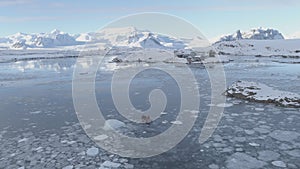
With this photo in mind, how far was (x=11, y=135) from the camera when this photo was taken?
23.6ft

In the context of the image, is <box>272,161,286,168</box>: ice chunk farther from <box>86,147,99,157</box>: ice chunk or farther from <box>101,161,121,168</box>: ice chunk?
<box>86,147,99,157</box>: ice chunk

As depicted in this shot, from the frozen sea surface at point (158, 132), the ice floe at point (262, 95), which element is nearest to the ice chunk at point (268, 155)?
the frozen sea surface at point (158, 132)

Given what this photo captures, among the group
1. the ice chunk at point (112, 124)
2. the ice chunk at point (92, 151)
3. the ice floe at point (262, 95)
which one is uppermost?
the ice floe at point (262, 95)

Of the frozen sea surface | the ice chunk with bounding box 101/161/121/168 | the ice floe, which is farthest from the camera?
the ice floe

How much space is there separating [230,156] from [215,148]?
0.50 m

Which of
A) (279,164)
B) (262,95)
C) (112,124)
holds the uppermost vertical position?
(262,95)

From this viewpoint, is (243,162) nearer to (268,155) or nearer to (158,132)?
(268,155)

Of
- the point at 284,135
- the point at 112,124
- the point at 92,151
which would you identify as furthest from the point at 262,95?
the point at 92,151

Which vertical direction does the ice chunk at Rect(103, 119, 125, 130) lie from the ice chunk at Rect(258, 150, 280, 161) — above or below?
above

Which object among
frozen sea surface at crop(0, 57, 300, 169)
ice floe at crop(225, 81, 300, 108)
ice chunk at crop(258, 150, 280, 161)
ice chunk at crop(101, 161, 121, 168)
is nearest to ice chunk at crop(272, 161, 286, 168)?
frozen sea surface at crop(0, 57, 300, 169)

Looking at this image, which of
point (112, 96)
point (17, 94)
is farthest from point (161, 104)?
point (17, 94)

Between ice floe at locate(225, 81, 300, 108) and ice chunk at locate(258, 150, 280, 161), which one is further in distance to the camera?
ice floe at locate(225, 81, 300, 108)

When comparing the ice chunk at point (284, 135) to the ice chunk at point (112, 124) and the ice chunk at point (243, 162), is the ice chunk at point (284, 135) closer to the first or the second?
the ice chunk at point (243, 162)

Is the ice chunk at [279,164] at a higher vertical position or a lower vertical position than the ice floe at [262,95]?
lower
